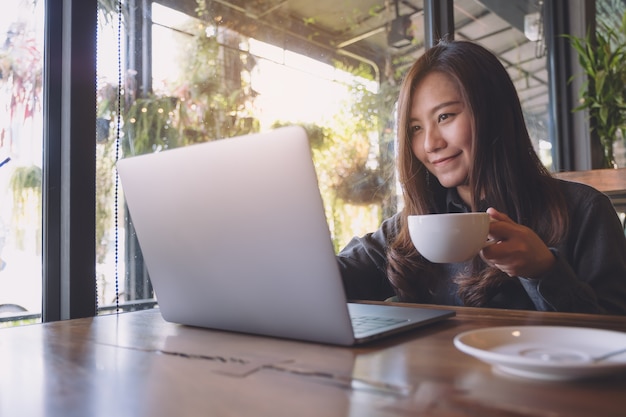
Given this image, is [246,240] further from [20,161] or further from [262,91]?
[262,91]

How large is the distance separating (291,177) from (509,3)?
3017mm

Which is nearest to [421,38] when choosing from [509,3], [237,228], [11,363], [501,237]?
[509,3]

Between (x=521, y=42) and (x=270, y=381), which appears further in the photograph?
(x=521, y=42)

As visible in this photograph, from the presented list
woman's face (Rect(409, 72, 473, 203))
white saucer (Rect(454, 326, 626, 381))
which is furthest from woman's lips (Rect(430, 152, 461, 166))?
white saucer (Rect(454, 326, 626, 381))

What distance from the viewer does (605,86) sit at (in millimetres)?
3107

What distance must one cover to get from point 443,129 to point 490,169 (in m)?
0.15

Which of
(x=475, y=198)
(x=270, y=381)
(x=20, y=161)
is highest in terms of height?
(x=20, y=161)

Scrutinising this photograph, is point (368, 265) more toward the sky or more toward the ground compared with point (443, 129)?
more toward the ground

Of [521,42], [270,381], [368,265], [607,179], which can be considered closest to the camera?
[270,381]

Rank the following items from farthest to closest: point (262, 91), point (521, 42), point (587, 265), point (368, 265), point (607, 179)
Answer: point (521, 42) → point (607, 179) → point (262, 91) → point (368, 265) → point (587, 265)

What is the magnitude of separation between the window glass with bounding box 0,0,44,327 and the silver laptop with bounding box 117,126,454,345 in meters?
0.58

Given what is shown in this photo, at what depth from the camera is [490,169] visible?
1.31m

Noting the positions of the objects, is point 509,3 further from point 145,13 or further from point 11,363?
point 11,363

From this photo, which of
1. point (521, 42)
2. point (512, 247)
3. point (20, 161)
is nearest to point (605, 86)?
point (521, 42)
